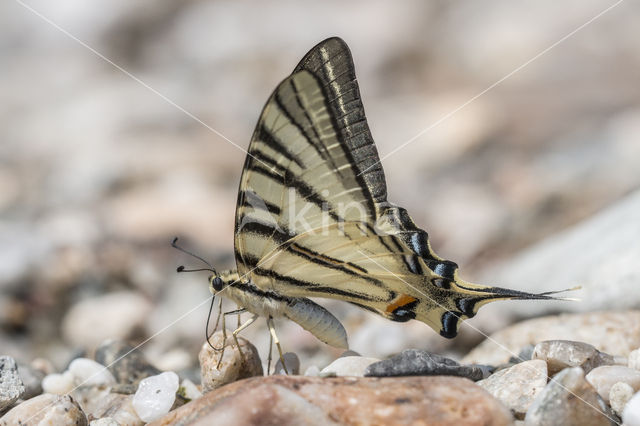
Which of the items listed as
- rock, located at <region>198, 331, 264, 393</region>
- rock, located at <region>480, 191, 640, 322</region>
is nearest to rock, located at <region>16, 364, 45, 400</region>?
rock, located at <region>198, 331, 264, 393</region>

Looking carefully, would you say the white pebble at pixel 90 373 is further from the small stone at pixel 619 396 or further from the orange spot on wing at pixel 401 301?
the small stone at pixel 619 396

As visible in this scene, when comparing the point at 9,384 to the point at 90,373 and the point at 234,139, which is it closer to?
the point at 90,373

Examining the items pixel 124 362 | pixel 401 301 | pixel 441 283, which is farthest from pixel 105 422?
pixel 441 283

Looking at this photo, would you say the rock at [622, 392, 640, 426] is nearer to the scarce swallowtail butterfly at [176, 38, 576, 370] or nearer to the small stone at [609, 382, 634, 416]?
the small stone at [609, 382, 634, 416]

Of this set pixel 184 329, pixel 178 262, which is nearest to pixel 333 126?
pixel 184 329

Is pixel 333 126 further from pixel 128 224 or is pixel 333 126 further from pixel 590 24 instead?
pixel 590 24

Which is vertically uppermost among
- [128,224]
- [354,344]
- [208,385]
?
[128,224]
